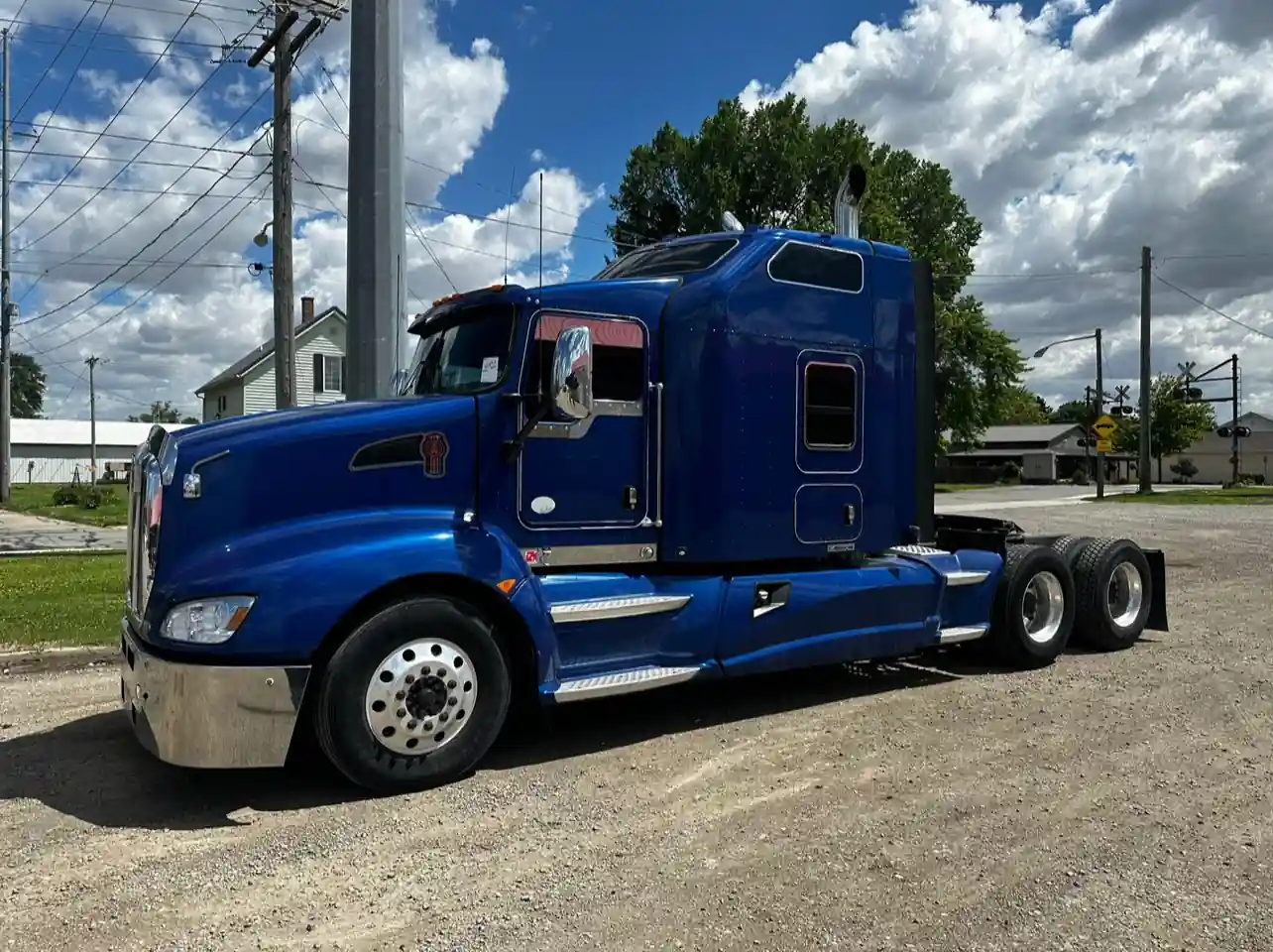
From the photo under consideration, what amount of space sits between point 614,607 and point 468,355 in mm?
1651

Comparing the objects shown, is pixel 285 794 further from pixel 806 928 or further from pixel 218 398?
pixel 218 398

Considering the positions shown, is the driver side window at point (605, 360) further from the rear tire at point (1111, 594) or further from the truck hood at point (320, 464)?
the rear tire at point (1111, 594)

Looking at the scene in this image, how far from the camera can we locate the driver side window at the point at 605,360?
18.6 feet

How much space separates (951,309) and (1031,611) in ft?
126

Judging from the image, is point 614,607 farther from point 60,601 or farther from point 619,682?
point 60,601

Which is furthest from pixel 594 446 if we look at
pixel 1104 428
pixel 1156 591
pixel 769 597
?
pixel 1104 428

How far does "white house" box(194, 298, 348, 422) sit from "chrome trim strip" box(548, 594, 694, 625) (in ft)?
118

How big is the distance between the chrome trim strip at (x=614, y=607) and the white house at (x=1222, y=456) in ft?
291

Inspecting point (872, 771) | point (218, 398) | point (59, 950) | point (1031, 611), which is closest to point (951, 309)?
point (218, 398)

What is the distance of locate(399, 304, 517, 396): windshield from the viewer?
226 inches

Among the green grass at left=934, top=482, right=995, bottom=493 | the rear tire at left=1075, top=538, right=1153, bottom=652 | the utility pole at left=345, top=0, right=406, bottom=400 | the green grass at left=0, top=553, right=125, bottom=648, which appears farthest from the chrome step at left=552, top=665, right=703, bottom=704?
the green grass at left=934, top=482, right=995, bottom=493

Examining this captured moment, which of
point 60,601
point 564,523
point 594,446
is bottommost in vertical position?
point 60,601

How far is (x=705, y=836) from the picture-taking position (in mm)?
4512

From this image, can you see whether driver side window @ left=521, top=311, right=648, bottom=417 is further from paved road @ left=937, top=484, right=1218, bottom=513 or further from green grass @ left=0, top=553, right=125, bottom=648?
paved road @ left=937, top=484, right=1218, bottom=513
